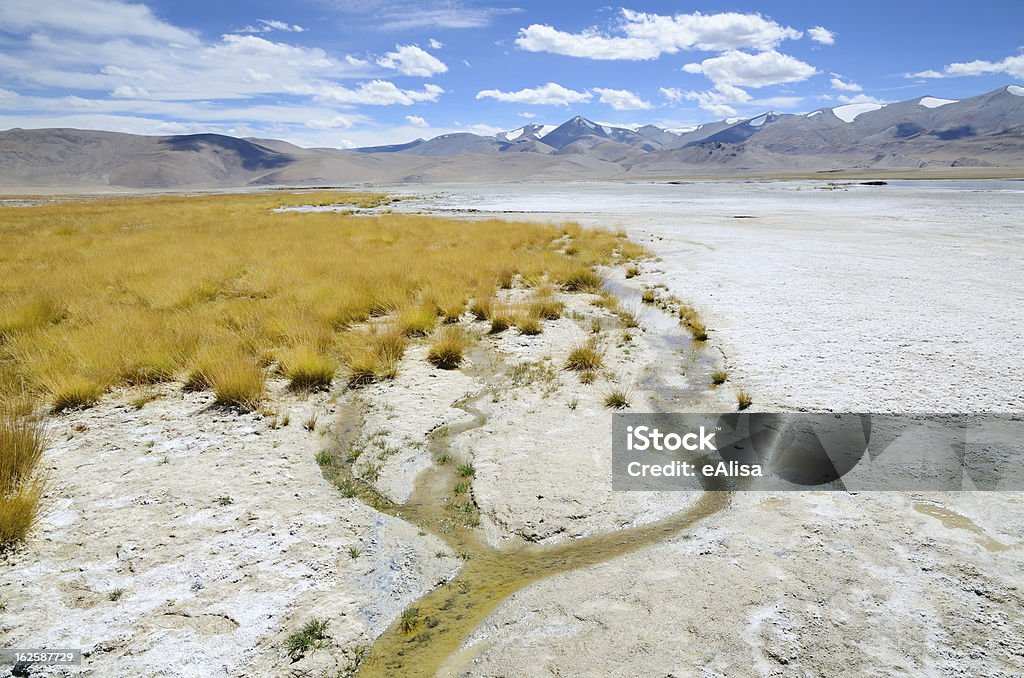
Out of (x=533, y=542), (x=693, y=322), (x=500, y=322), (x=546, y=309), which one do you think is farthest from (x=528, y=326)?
(x=533, y=542)

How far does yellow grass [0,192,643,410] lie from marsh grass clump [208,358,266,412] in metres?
0.02

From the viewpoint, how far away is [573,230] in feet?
68.2

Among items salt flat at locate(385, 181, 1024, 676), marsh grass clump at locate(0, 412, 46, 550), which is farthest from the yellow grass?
salt flat at locate(385, 181, 1024, 676)

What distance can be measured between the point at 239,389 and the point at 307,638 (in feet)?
11.1

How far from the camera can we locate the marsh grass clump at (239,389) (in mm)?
5371

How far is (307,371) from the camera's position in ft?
19.7

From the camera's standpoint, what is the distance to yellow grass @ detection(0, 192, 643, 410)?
19.5 feet

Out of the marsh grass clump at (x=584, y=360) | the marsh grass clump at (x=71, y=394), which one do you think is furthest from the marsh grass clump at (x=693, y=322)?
the marsh grass clump at (x=71, y=394)

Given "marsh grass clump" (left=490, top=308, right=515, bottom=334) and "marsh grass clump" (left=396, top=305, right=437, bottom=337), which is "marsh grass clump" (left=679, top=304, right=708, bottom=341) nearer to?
"marsh grass clump" (left=490, top=308, right=515, bottom=334)

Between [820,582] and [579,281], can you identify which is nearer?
[820,582]

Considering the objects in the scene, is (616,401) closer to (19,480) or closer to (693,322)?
(693,322)

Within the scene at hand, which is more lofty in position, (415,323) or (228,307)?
(228,307)

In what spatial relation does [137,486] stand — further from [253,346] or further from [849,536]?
[849,536]

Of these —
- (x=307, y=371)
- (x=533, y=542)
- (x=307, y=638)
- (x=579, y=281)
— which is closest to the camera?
A: (x=307, y=638)
